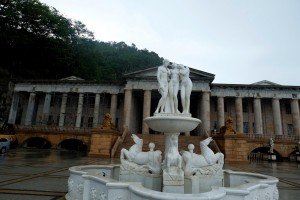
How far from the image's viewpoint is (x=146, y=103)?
32.7 meters

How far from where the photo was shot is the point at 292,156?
27.5 m

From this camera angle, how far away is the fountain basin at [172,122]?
629 centimetres

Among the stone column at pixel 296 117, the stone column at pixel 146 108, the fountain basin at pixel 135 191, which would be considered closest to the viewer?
the fountain basin at pixel 135 191

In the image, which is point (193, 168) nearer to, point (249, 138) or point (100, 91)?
point (249, 138)

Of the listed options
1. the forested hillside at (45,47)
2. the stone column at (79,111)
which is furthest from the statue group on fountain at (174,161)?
the forested hillside at (45,47)

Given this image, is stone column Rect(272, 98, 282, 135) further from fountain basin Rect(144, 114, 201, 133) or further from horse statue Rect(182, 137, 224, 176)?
fountain basin Rect(144, 114, 201, 133)

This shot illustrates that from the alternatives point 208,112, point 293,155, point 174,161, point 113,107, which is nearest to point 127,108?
point 113,107

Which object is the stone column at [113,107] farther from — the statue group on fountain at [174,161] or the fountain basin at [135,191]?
the fountain basin at [135,191]

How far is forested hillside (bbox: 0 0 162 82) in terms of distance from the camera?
4516 cm

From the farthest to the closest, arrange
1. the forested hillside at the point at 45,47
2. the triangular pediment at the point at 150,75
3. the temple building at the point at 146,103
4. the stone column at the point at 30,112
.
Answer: the forested hillside at the point at 45,47 → the stone column at the point at 30,112 → the temple building at the point at 146,103 → the triangular pediment at the point at 150,75

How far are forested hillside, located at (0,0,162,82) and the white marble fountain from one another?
31445mm

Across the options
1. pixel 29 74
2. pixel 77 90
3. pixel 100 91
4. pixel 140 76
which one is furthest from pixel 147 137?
pixel 29 74

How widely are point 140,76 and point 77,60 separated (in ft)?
90.5

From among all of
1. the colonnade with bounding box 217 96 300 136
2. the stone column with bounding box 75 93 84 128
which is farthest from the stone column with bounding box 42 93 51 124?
the colonnade with bounding box 217 96 300 136
